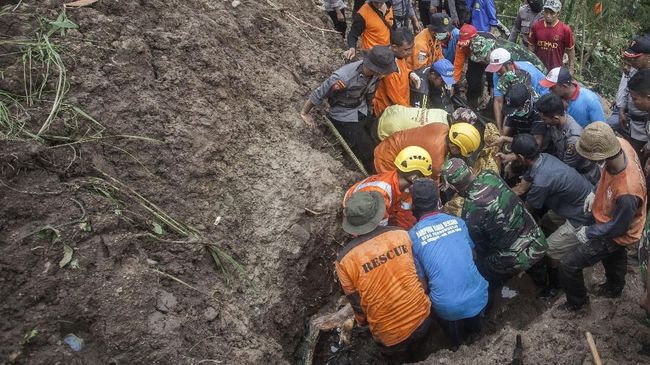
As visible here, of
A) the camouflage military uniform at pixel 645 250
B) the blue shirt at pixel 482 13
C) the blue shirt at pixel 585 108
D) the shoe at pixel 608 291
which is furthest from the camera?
the blue shirt at pixel 482 13

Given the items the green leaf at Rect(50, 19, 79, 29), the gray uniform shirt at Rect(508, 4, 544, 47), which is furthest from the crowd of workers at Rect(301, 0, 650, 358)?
the green leaf at Rect(50, 19, 79, 29)

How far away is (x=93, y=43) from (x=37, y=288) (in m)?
2.20

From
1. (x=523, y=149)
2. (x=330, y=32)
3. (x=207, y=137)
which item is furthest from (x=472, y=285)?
(x=330, y=32)

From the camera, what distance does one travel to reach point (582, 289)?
4082 mm

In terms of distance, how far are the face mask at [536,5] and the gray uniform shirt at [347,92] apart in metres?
3.01

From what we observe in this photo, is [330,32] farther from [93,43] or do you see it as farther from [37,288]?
[37,288]

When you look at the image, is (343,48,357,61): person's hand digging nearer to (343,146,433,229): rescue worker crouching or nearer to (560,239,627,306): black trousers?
(343,146,433,229): rescue worker crouching

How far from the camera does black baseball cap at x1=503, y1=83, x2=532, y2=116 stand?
5.05m

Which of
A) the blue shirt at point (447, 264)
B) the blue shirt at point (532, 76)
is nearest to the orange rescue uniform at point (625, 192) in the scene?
the blue shirt at point (447, 264)

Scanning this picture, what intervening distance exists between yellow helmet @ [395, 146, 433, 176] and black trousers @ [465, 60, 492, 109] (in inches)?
104

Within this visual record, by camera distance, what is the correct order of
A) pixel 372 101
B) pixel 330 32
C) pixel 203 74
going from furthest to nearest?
pixel 330 32 < pixel 372 101 < pixel 203 74

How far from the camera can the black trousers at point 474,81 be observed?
6613mm

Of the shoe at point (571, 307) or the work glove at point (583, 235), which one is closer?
the work glove at point (583, 235)

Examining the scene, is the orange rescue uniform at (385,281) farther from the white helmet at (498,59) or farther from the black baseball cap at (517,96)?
the white helmet at (498,59)
